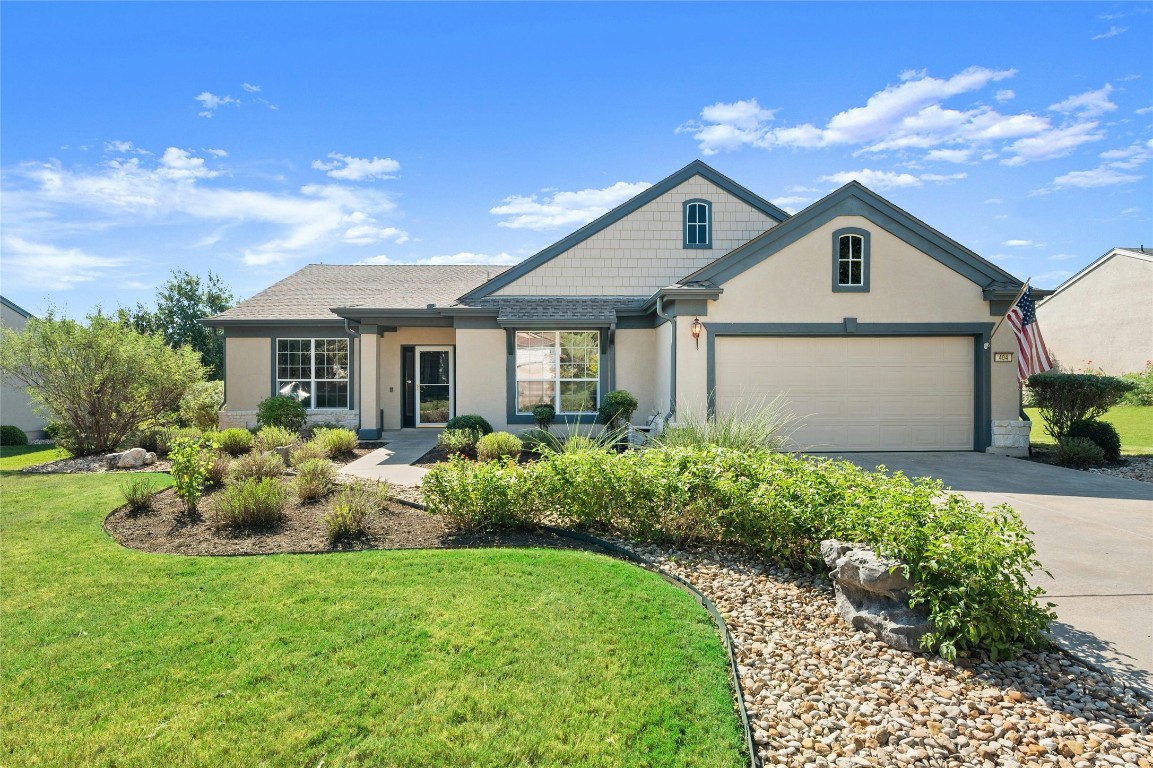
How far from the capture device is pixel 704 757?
2.52 meters

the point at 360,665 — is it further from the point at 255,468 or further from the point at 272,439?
the point at 272,439

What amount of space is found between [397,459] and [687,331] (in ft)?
20.1

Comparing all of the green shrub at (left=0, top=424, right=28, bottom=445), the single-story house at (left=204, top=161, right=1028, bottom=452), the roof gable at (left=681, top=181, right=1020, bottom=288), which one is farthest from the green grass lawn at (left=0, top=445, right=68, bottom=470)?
the roof gable at (left=681, top=181, right=1020, bottom=288)

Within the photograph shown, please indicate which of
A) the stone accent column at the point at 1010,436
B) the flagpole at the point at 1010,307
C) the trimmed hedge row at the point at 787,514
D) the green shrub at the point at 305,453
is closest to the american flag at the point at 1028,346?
the flagpole at the point at 1010,307

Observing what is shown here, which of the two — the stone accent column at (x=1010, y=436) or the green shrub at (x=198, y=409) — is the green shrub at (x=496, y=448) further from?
the stone accent column at (x=1010, y=436)

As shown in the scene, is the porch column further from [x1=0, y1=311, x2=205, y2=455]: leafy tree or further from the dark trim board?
the dark trim board

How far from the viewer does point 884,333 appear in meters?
11.3

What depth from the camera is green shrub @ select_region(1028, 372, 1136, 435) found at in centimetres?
1070

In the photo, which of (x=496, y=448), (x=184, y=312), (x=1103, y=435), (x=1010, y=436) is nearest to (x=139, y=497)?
(x=496, y=448)

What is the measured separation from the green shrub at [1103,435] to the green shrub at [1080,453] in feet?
0.43

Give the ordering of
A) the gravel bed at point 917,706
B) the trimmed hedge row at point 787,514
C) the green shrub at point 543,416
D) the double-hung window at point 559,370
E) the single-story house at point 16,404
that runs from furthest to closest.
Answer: the single-story house at point 16,404
the double-hung window at point 559,370
the green shrub at point 543,416
the trimmed hedge row at point 787,514
the gravel bed at point 917,706

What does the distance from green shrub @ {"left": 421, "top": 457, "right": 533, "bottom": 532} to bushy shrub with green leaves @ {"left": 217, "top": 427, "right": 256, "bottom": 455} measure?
6668mm

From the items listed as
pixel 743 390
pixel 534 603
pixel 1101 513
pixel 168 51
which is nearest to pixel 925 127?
pixel 743 390

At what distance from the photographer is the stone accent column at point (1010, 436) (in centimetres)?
1120
